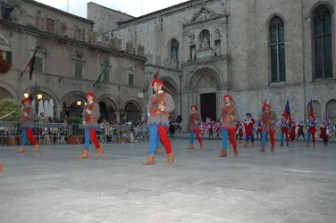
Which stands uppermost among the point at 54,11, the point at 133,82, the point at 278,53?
the point at 54,11

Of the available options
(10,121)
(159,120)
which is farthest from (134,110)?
(159,120)

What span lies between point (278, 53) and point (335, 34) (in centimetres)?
552

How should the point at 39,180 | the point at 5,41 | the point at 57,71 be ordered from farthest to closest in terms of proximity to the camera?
the point at 57,71 → the point at 5,41 → the point at 39,180

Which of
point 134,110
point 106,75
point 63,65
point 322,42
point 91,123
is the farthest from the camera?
point 134,110

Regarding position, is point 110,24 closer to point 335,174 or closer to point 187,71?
point 187,71

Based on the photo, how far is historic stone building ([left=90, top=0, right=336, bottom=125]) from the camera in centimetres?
3028

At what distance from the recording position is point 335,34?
94.7 ft

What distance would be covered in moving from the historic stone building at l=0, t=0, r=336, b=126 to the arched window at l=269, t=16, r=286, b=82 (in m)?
0.10

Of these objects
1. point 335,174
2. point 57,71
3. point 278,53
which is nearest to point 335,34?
point 278,53

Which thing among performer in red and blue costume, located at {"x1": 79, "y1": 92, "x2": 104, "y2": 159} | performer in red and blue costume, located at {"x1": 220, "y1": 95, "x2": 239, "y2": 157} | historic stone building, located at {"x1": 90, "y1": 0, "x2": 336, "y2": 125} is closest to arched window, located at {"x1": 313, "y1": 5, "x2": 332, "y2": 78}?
historic stone building, located at {"x1": 90, "y1": 0, "x2": 336, "y2": 125}

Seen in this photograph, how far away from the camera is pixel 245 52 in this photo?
34469mm

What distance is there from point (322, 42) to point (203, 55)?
1265cm

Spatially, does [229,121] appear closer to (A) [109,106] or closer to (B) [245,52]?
(A) [109,106]

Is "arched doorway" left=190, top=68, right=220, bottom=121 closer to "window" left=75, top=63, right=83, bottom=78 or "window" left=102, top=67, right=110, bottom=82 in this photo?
"window" left=102, top=67, right=110, bottom=82
